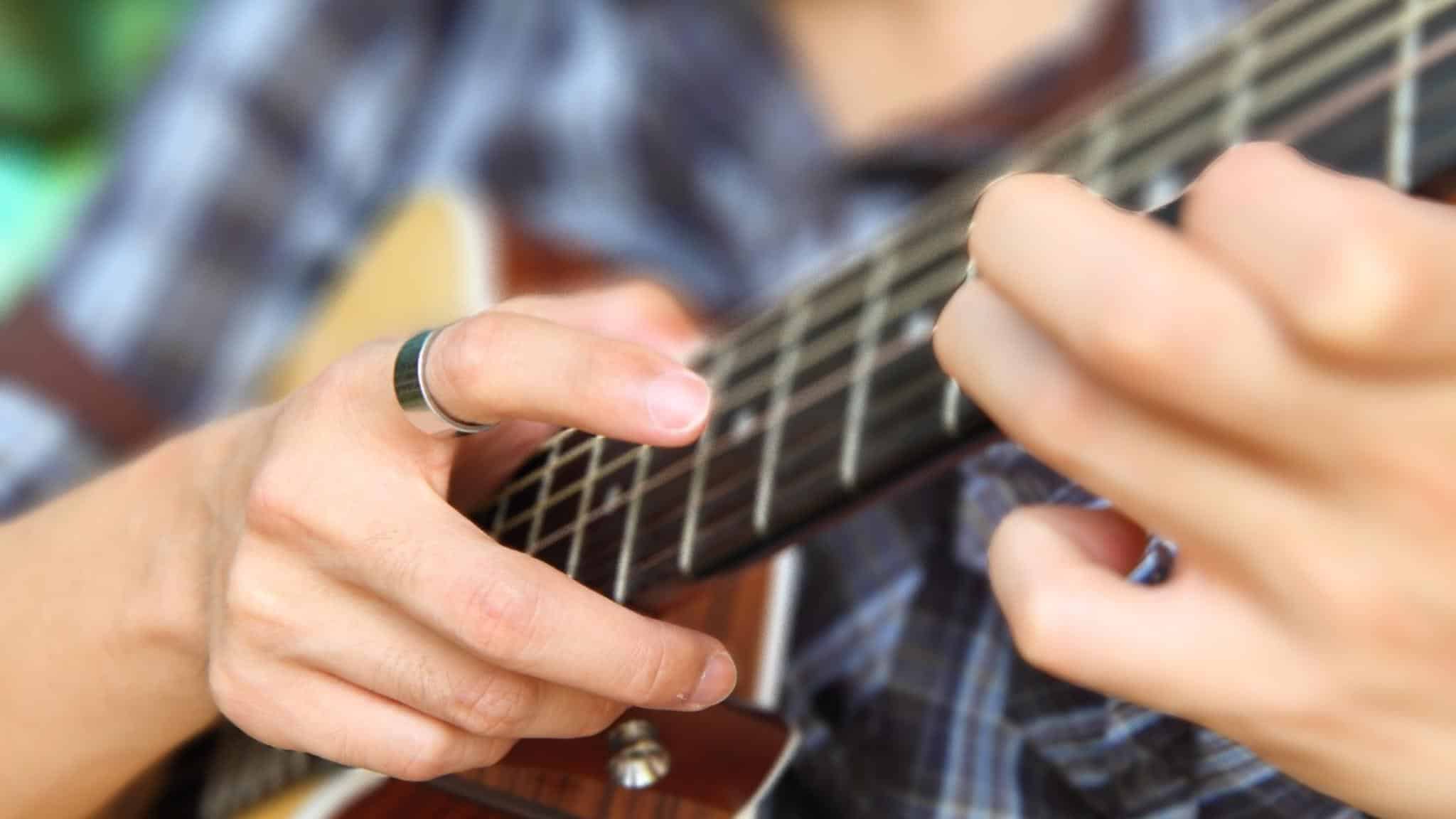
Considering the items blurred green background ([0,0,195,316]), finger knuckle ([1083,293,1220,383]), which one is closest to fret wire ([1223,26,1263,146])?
finger knuckle ([1083,293,1220,383])

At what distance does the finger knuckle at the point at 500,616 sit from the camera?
0.82ft

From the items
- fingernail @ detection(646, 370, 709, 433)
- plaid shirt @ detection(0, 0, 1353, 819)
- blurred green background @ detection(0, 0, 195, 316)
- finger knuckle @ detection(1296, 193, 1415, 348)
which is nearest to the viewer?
finger knuckle @ detection(1296, 193, 1415, 348)

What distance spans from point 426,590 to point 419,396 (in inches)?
1.8

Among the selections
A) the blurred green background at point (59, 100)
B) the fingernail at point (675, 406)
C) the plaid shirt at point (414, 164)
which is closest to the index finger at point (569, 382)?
the fingernail at point (675, 406)

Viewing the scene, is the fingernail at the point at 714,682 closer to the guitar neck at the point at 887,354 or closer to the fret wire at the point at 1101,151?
the guitar neck at the point at 887,354

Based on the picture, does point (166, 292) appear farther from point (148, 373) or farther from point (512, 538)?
point (512, 538)

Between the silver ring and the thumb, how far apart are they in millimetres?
135

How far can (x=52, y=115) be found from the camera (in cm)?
103

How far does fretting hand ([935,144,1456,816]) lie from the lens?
0.50ft

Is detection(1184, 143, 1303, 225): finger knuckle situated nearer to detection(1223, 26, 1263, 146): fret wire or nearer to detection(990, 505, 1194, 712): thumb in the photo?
detection(990, 505, 1194, 712): thumb

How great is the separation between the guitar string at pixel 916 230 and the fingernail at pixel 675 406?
2.6 inches

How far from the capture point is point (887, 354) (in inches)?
12.8

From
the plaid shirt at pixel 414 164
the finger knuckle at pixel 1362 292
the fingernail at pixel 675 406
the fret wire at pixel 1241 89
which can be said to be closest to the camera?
the finger knuckle at pixel 1362 292

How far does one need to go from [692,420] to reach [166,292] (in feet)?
2.02
